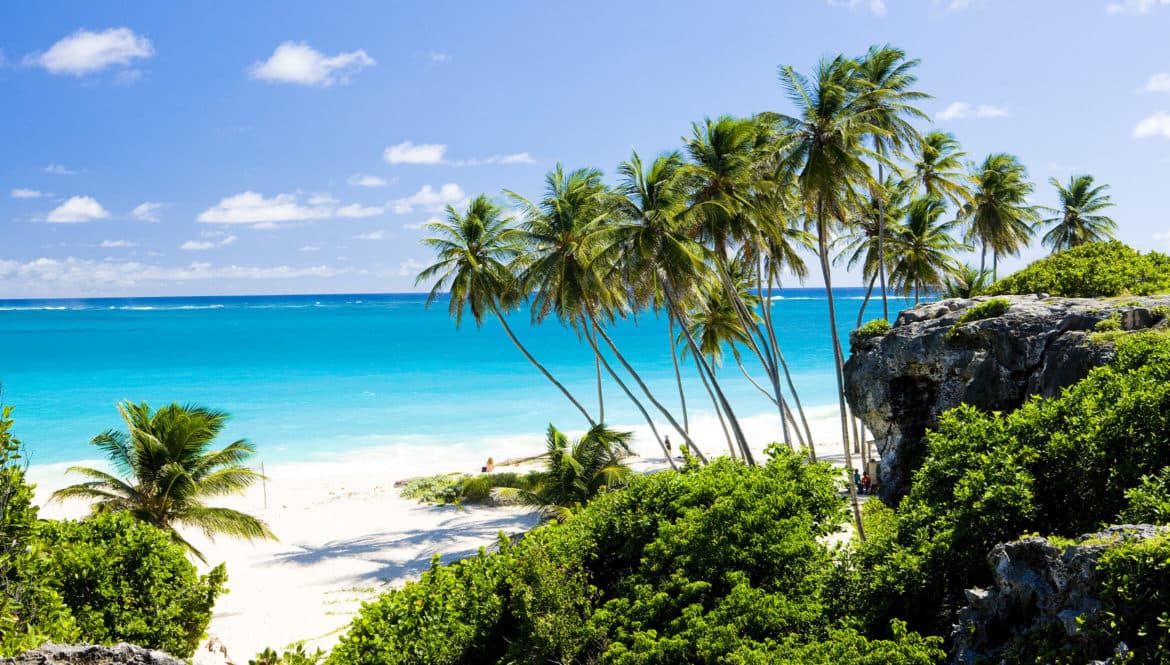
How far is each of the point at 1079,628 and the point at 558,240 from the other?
56.9 ft

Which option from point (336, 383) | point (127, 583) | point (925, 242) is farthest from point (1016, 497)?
point (336, 383)

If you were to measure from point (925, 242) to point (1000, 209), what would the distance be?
17.1 ft

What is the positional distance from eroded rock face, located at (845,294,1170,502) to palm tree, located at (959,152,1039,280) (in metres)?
17.5

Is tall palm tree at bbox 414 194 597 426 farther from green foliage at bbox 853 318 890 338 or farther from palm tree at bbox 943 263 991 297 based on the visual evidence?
palm tree at bbox 943 263 991 297

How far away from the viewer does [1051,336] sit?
1408cm

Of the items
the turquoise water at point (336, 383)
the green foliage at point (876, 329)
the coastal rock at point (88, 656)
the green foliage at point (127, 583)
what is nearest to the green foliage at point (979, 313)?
the green foliage at point (876, 329)

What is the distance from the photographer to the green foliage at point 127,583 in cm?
1041

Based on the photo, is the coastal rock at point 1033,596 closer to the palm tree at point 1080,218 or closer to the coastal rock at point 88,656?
the coastal rock at point 88,656

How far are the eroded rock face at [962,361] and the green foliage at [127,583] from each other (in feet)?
47.9

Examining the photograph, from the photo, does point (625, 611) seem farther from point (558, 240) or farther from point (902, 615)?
point (558, 240)

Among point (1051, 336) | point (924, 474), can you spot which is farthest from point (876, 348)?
point (924, 474)

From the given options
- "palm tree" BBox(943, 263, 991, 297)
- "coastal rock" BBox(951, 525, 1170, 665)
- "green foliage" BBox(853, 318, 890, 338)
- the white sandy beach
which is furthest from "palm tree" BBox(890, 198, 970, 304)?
"coastal rock" BBox(951, 525, 1170, 665)

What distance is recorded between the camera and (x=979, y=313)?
1580 centimetres

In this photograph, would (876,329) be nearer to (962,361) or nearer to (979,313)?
(962,361)
